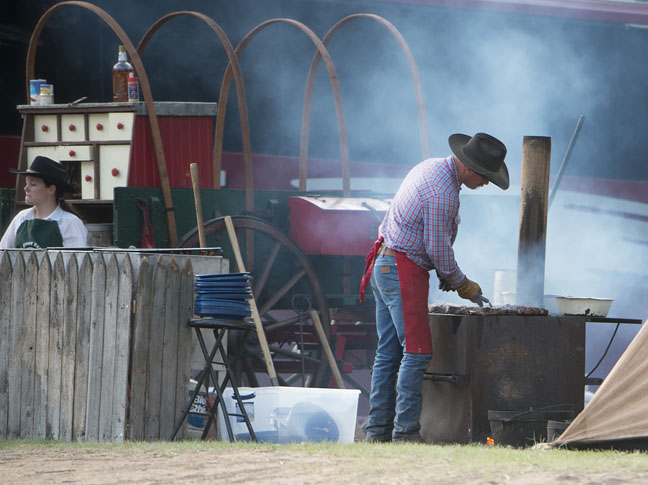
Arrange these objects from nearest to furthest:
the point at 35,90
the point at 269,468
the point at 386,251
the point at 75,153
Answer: the point at 269,468
the point at 386,251
the point at 75,153
the point at 35,90

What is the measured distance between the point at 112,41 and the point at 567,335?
4.59m

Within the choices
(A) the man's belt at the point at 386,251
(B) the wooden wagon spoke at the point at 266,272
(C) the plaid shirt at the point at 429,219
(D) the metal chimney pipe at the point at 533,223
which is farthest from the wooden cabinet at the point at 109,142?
(D) the metal chimney pipe at the point at 533,223

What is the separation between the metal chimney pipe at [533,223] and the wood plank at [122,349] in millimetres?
2194

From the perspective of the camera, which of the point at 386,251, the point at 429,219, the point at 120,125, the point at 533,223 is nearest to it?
the point at 429,219

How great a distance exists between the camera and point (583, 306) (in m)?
5.77

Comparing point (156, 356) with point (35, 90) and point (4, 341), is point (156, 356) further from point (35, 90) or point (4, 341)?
point (35, 90)

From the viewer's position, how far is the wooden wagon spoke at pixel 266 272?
6.94m

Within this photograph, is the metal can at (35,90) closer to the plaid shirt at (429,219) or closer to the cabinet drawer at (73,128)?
the cabinet drawer at (73,128)

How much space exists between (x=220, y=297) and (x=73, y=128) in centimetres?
212

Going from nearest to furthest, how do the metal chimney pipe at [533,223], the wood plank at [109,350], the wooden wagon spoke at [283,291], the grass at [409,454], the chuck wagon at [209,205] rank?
the grass at [409,454], the wood plank at [109,350], the metal chimney pipe at [533,223], the chuck wagon at [209,205], the wooden wagon spoke at [283,291]

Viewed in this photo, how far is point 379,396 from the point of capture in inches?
219

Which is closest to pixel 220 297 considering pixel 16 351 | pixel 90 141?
pixel 16 351

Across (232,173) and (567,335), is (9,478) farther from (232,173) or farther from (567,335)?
(232,173)

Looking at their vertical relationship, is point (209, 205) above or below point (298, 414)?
above
